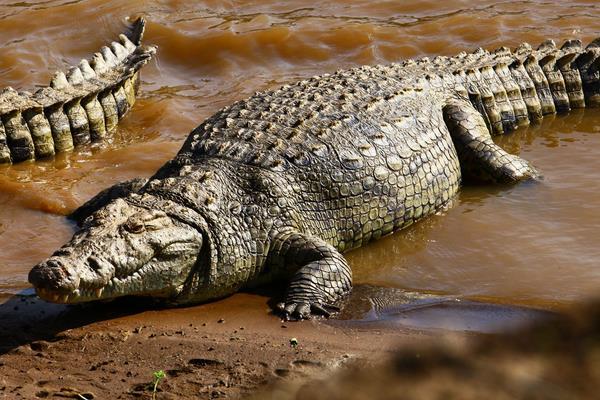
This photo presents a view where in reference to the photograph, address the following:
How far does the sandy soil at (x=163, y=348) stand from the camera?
380cm

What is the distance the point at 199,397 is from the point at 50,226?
302 cm

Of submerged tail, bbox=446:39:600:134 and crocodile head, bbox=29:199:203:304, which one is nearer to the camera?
crocodile head, bbox=29:199:203:304

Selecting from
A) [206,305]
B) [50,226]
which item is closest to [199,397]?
[206,305]

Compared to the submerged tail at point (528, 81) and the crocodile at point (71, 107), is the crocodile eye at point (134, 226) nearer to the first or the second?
the crocodile at point (71, 107)

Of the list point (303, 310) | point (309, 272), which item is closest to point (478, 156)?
point (309, 272)

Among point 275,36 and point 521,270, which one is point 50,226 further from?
point 275,36

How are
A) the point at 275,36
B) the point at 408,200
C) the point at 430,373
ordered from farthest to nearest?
the point at 275,36 → the point at 408,200 → the point at 430,373

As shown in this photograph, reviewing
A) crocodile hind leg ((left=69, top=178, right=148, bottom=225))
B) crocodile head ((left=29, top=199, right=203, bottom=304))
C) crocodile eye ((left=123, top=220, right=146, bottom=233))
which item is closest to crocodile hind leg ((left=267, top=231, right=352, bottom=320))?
crocodile head ((left=29, top=199, right=203, bottom=304))

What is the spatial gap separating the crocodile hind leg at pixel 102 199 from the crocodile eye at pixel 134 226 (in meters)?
1.40

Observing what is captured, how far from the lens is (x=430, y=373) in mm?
595

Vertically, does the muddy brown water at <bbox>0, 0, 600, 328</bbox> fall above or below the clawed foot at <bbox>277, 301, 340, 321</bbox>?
above

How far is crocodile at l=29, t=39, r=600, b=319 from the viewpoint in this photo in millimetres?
4605

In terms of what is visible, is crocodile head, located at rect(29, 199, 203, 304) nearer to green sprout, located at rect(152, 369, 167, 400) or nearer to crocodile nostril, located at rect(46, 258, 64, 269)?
crocodile nostril, located at rect(46, 258, 64, 269)

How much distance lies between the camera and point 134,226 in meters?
4.61
